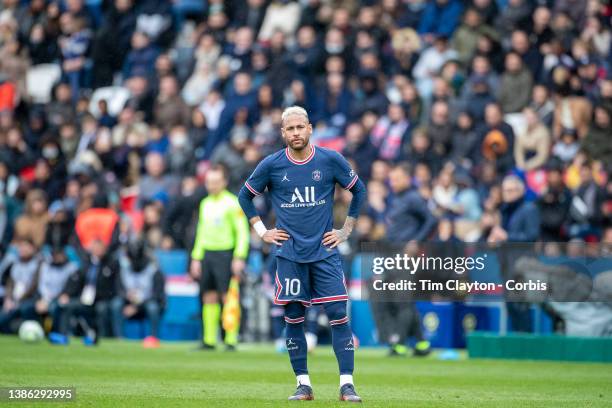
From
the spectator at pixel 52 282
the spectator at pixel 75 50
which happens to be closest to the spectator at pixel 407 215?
the spectator at pixel 52 282

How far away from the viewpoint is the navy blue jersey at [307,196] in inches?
433

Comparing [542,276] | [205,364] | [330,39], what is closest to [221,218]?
[205,364]

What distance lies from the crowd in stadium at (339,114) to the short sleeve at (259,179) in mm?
7560

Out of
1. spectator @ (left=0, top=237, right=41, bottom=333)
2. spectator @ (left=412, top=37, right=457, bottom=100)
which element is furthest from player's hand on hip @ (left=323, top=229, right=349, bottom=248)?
spectator @ (left=412, top=37, right=457, bottom=100)

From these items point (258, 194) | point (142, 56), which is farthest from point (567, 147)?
point (258, 194)

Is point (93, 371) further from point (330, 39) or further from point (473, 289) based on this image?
point (330, 39)

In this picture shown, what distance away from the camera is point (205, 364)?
15625 mm

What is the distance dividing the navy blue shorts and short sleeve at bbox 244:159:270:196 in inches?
26.1

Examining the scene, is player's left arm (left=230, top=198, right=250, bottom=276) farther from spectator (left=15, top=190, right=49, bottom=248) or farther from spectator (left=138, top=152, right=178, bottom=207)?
spectator (left=15, top=190, right=49, bottom=248)

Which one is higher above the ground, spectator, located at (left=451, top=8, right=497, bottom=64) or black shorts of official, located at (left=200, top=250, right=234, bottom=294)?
spectator, located at (left=451, top=8, right=497, bottom=64)

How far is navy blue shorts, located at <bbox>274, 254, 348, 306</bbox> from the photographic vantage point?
1095 centimetres

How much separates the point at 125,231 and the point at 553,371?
10545mm

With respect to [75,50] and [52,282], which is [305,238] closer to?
[52,282]

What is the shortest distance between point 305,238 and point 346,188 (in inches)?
22.2
